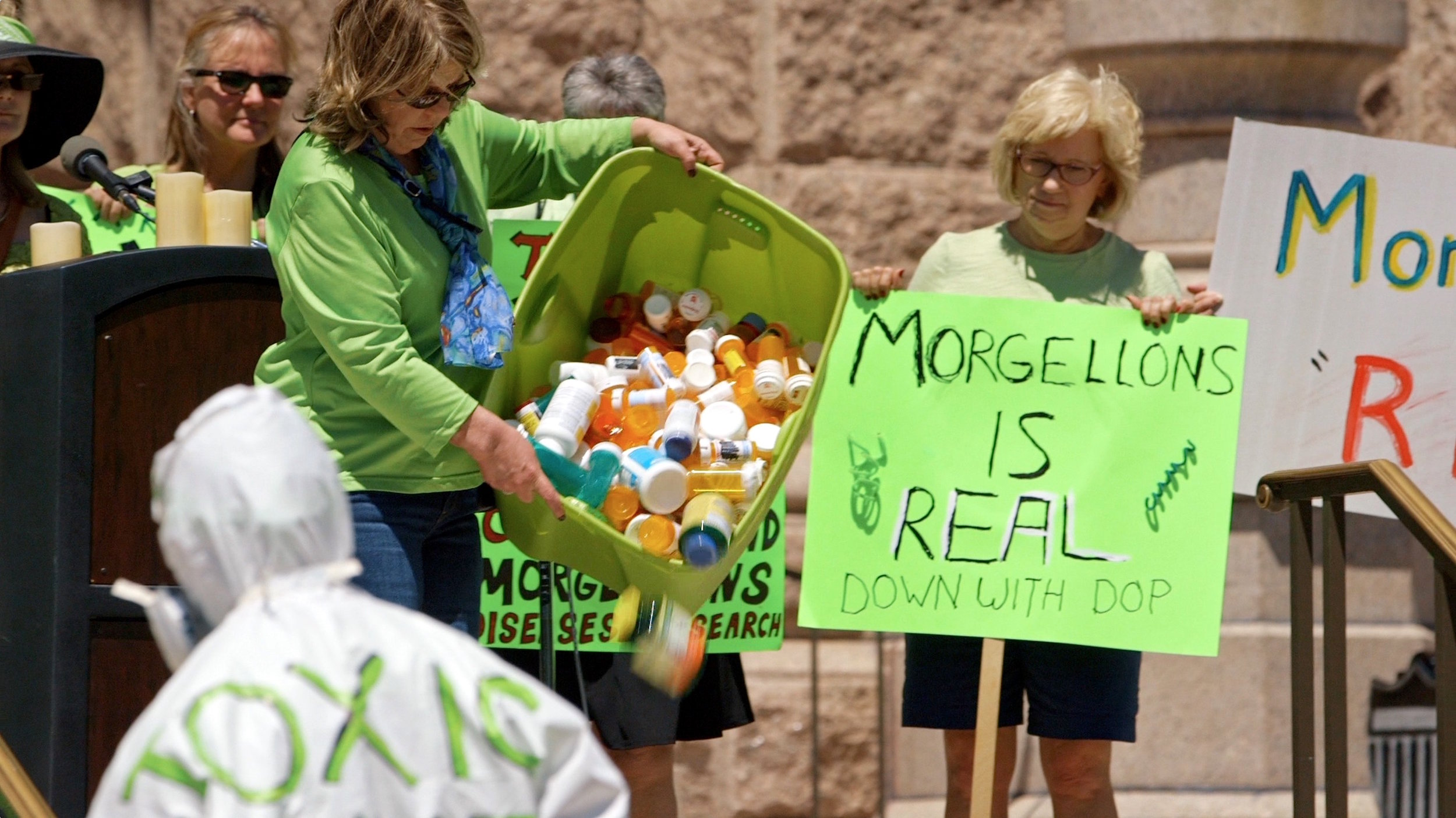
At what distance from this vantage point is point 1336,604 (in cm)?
351

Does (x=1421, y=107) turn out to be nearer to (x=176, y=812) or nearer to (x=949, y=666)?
(x=949, y=666)

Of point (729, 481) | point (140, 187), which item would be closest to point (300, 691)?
point (729, 481)

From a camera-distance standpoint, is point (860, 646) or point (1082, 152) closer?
point (1082, 152)

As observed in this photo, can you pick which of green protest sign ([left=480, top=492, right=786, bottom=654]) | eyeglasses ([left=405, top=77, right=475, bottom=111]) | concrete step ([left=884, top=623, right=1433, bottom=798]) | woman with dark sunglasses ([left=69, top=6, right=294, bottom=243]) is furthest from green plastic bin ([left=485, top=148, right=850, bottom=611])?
concrete step ([left=884, top=623, right=1433, bottom=798])

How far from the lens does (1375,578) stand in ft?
17.2

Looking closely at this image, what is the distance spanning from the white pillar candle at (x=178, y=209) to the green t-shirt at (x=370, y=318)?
574 mm

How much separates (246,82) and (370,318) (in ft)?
4.29

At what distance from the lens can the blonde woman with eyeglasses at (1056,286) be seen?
3754 mm

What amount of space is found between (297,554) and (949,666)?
233cm

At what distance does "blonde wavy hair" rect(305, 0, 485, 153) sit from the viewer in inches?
107

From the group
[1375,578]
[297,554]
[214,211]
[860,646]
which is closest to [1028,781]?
[860,646]

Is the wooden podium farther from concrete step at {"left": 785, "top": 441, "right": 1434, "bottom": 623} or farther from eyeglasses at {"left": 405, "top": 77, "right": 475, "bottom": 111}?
concrete step at {"left": 785, "top": 441, "right": 1434, "bottom": 623}

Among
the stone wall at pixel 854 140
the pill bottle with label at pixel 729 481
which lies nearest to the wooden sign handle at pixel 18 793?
the pill bottle with label at pixel 729 481

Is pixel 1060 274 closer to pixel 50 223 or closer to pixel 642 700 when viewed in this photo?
pixel 642 700
